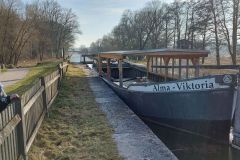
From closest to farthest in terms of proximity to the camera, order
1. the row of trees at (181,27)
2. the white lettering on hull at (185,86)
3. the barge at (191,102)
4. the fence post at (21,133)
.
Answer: the fence post at (21,133) < the barge at (191,102) < the white lettering on hull at (185,86) < the row of trees at (181,27)

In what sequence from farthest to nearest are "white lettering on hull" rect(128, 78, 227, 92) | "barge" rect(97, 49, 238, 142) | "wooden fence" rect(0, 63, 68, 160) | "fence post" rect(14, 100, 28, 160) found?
"white lettering on hull" rect(128, 78, 227, 92) < "barge" rect(97, 49, 238, 142) < "fence post" rect(14, 100, 28, 160) < "wooden fence" rect(0, 63, 68, 160)

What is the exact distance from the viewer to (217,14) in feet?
94.8

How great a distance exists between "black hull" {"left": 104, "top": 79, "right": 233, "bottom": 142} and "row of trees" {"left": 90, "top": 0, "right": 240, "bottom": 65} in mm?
17602

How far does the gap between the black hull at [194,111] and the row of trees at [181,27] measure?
1760cm

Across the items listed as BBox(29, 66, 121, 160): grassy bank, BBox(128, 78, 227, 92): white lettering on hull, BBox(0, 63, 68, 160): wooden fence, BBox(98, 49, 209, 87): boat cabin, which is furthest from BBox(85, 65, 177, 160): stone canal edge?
BBox(98, 49, 209, 87): boat cabin

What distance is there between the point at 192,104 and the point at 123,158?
3.92m

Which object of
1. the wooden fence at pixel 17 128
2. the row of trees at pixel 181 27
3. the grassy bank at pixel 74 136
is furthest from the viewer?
the row of trees at pixel 181 27

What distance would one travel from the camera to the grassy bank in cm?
673

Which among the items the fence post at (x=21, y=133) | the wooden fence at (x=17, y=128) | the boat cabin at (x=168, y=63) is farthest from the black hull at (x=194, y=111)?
the fence post at (x=21, y=133)

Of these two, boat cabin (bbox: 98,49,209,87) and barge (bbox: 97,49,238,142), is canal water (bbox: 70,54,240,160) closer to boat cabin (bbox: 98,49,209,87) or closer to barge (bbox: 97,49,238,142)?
barge (bbox: 97,49,238,142)

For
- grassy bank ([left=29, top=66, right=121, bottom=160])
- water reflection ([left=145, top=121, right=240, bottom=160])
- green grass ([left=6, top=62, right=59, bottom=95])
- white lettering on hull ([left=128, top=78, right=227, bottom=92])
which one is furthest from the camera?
green grass ([left=6, top=62, right=59, bottom=95])

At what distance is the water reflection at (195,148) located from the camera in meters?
8.48

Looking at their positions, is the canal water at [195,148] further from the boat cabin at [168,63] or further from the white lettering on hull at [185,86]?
the boat cabin at [168,63]

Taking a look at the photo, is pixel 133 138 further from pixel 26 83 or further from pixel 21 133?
pixel 26 83
